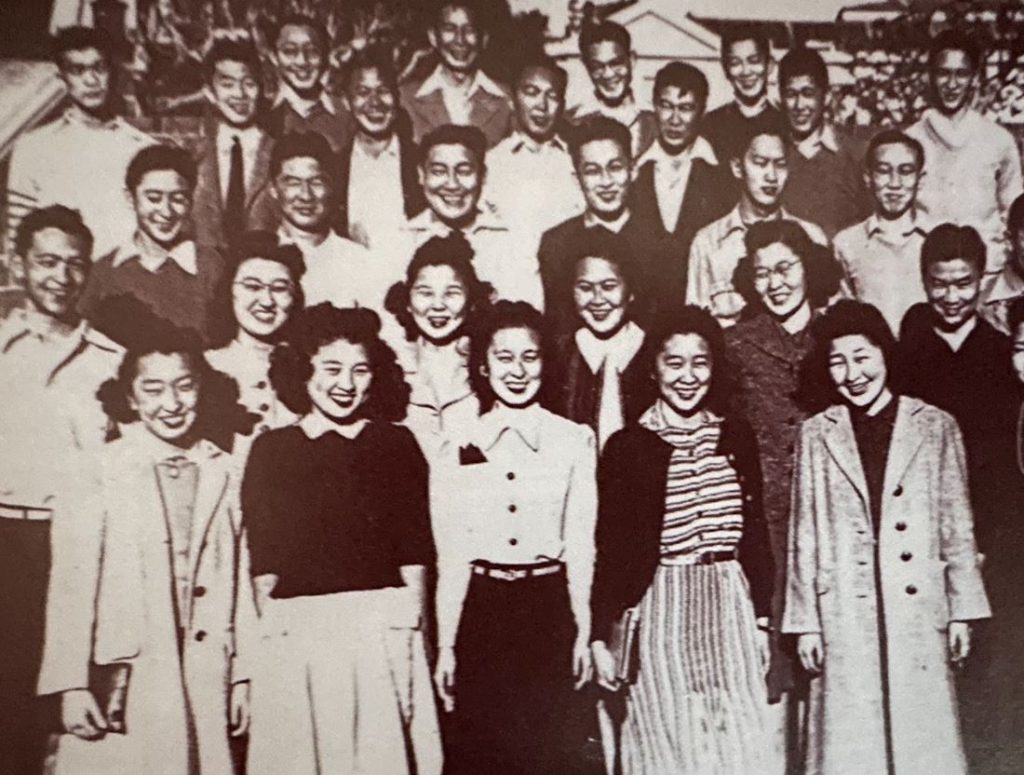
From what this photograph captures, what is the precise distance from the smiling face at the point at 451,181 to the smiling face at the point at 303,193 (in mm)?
111

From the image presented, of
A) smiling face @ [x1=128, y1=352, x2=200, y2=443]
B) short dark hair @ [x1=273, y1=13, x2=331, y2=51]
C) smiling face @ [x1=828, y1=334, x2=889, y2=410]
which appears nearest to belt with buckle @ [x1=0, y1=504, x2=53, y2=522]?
smiling face @ [x1=128, y1=352, x2=200, y2=443]

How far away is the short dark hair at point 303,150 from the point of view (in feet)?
3.19

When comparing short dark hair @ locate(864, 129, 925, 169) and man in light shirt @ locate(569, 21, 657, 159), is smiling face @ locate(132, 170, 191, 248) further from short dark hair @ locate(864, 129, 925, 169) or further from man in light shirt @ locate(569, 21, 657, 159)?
short dark hair @ locate(864, 129, 925, 169)

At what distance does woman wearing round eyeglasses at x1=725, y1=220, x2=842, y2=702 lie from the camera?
3.28 ft

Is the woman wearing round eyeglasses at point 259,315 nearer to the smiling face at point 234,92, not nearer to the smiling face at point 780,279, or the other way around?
the smiling face at point 234,92

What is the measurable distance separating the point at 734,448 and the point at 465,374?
0.31 m

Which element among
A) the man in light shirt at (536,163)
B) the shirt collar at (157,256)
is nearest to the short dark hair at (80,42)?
the shirt collar at (157,256)

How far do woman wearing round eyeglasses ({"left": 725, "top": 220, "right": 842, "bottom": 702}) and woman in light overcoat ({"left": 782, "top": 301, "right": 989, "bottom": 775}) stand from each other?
Result: 2cm

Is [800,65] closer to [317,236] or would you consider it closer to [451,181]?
[451,181]

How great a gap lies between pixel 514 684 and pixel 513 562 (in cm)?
13

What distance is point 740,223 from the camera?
3.34 ft

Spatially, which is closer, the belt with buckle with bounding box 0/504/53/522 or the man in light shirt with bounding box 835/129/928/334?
the belt with buckle with bounding box 0/504/53/522

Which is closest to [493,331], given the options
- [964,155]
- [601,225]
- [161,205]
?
[601,225]

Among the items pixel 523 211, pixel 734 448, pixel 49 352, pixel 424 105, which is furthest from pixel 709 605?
pixel 49 352
